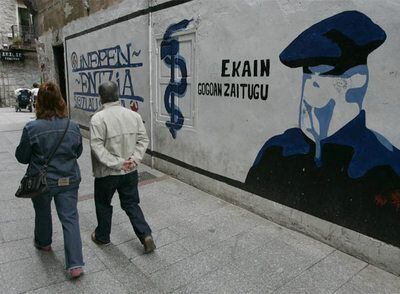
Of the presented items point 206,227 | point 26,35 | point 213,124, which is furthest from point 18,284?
point 26,35

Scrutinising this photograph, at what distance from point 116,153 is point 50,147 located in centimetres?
56

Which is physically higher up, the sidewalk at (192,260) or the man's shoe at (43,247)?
the man's shoe at (43,247)

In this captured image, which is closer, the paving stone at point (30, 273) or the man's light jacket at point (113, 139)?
the paving stone at point (30, 273)

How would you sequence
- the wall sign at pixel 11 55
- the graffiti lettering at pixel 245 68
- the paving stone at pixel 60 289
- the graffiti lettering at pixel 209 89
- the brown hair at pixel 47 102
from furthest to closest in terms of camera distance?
the wall sign at pixel 11 55 → the graffiti lettering at pixel 209 89 → the graffiti lettering at pixel 245 68 → the brown hair at pixel 47 102 → the paving stone at pixel 60 289

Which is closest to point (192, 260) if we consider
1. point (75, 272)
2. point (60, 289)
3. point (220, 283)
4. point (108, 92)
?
point (220, 283)

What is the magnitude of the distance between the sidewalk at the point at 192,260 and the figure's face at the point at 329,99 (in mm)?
1237

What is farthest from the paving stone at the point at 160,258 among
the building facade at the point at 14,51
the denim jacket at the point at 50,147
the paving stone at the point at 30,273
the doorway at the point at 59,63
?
the building facade at the point at 14,51

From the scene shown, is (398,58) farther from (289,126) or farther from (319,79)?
(289,126)

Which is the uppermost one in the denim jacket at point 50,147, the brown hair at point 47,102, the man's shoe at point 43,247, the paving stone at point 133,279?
the brown hair at point 47,102

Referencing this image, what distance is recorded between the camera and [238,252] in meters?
3.39

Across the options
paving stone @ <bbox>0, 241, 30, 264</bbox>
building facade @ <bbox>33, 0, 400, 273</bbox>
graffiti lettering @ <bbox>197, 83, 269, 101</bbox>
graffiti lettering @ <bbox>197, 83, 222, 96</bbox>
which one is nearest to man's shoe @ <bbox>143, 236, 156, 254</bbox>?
paving stone @ <bbox>0, 241, 30, 264</bbox>

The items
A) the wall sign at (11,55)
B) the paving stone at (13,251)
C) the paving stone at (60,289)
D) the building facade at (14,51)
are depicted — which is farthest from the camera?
the building facade at (14,51)

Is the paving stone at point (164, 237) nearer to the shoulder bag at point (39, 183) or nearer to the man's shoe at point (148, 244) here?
the man's shoe at point (148, 244)

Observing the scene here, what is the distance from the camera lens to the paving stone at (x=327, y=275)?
280 centimetres
